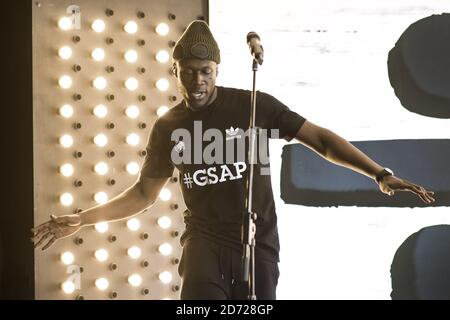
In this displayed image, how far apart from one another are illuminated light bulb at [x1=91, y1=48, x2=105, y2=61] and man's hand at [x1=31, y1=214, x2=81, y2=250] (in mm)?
651

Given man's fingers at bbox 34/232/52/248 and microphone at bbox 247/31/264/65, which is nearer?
microphone at bbox 247/31/264/65

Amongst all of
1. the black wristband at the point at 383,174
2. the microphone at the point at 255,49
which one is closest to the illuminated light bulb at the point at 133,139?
the microphone at the point at 255,49

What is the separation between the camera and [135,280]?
2.91 meters

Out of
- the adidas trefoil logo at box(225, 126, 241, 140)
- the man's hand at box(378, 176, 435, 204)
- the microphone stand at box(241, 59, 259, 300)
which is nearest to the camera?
the microphone stand at box(241, 59, 259, 300)

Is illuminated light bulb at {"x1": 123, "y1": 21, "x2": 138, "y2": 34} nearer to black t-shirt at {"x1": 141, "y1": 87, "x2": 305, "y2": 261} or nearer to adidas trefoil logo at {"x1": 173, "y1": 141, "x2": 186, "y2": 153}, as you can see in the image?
black t-shirt at {"x1": 141, "y1": 87, "x2": 305, "y2": 261}

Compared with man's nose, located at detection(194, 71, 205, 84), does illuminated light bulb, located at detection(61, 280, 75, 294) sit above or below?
below

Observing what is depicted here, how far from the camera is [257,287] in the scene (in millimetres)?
2438

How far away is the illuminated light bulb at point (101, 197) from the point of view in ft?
9.41

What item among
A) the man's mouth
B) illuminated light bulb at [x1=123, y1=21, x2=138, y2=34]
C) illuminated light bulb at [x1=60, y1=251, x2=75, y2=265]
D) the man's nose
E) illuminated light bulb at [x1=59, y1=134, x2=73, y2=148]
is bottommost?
illuminated light bulb at [x1=60, y1=251, x2=75, y2=265]

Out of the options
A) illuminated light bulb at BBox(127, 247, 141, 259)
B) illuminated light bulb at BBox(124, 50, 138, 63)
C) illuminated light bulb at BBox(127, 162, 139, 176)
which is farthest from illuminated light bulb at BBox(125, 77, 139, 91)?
illuminated light bulb at BBox(127, 247, 141, 259)

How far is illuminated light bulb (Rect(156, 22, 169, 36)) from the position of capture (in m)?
2.95

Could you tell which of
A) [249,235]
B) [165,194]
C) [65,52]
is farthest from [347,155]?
[65,52]
